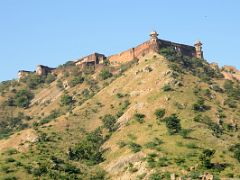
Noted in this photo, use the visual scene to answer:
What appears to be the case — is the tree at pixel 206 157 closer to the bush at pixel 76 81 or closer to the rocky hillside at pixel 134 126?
the rocky hillside at pixel 134 126

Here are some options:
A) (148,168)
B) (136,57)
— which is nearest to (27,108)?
(136,57)

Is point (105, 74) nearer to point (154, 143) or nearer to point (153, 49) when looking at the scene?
point (153, 49)

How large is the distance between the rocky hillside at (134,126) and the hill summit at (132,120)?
16cm

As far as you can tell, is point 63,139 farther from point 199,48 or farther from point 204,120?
point 199,48

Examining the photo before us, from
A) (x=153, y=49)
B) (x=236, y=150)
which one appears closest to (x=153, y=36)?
(x=153, y=49)

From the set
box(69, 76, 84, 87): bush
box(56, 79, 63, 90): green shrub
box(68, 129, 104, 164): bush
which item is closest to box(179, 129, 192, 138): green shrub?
box(68, 129, 104, 164): bush

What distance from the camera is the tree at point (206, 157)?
6975 cm

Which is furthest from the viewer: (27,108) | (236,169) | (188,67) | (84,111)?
(27,108)

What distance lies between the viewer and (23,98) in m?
130

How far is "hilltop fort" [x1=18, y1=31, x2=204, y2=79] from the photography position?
121m

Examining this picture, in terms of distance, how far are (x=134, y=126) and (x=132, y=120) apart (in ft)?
7.33

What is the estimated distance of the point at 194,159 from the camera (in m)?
72.8

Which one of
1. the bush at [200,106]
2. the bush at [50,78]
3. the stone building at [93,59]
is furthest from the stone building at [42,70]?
the bush at [200,106]

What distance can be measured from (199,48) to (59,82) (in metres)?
34.2
